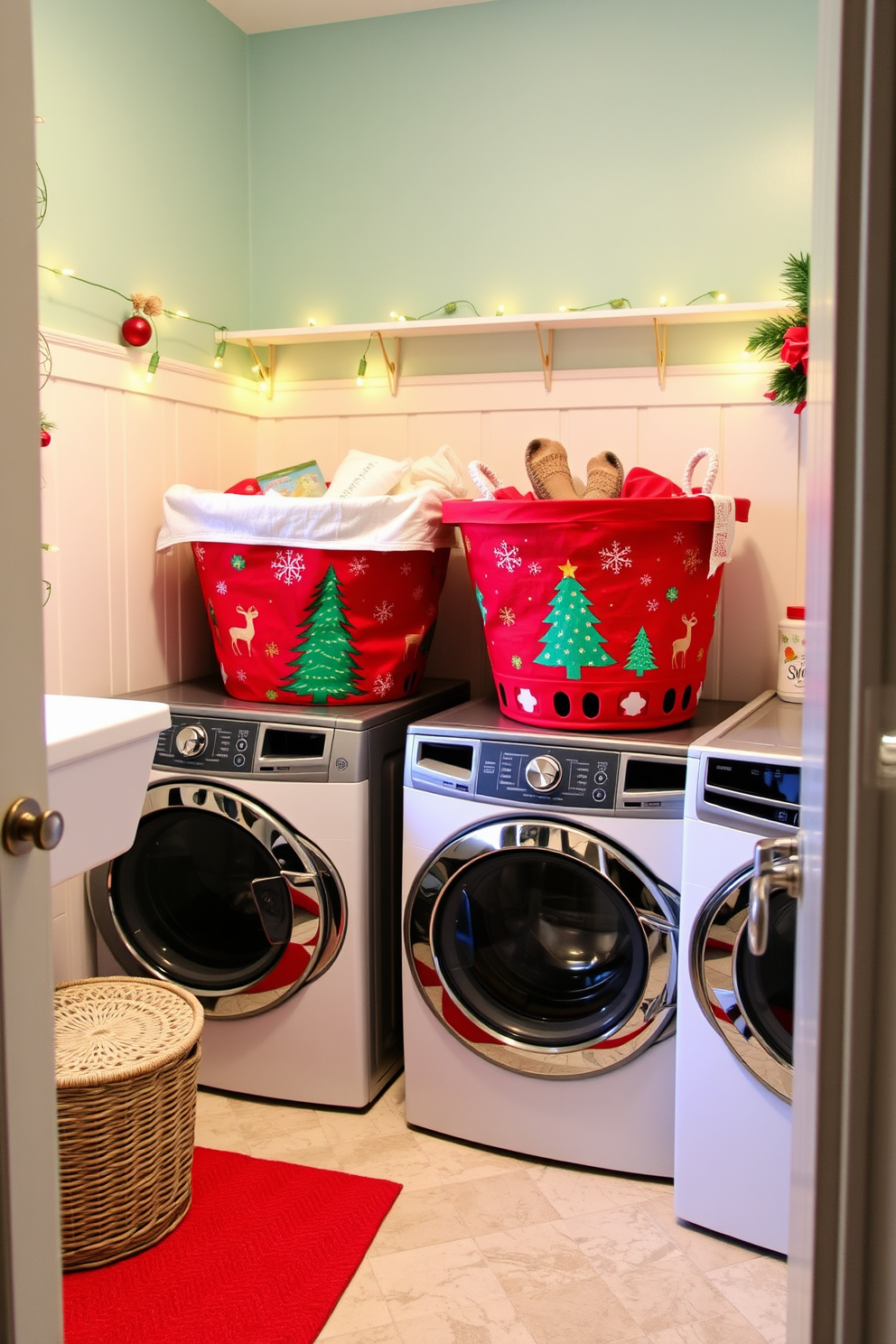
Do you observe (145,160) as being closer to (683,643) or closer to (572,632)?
(572,632)

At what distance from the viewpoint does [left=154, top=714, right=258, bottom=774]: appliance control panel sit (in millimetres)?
2129

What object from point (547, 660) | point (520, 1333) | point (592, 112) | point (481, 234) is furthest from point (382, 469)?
point (520, 1333)

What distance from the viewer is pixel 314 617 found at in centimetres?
220

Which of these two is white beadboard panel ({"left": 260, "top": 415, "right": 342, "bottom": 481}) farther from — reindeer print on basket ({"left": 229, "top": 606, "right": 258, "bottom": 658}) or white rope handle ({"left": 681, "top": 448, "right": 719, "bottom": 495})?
white rope handle ({"left": 681, "top": 448, "right": 719, "bottom": 495})

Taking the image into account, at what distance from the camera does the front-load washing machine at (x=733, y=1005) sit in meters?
1.70

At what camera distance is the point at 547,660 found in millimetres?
1998

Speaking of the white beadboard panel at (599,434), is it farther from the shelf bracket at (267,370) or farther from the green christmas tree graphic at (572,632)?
the shelf bracket at (267,370)

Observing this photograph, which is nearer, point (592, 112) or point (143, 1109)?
point (143, 1109)

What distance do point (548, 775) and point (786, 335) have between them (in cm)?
104

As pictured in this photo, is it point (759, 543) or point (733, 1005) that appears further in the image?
point (759, 543)

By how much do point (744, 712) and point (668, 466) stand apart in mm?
681

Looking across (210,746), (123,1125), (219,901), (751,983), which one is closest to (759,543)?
(751,983)

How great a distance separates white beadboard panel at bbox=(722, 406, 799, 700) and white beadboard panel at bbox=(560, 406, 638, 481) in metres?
0.22

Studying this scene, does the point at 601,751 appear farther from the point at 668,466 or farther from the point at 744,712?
the point at 668,466
